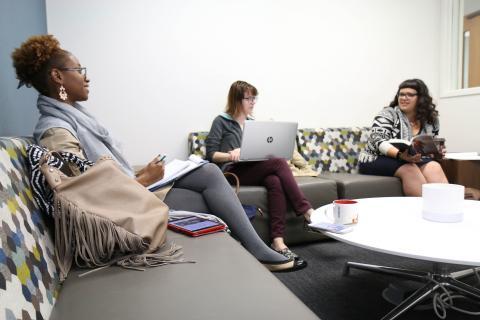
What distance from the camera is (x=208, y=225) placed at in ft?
4.11

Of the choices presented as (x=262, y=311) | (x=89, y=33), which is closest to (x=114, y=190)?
(x=262, y=311)

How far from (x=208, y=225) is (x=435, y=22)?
3293 mm

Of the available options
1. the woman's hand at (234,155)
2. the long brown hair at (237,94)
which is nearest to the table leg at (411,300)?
→ the woman's hand at (234,155)

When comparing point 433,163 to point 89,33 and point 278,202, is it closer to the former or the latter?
point 278,202

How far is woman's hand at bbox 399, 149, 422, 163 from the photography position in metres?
2.32

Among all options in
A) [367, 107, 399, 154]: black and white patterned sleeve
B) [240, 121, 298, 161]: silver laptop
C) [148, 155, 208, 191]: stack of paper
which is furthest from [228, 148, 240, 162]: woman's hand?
[367, 107, 399, 154]: black and white patterned sleeve

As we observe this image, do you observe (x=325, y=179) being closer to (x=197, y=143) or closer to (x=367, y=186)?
(x=367, y=186)

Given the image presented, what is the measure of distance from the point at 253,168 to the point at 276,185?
178 mm

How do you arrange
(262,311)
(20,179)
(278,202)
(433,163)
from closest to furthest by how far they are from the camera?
(262,311) < (20,179) < (278,202) < (433,163)

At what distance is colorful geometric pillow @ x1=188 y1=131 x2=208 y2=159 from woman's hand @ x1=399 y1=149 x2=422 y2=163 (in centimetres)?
134

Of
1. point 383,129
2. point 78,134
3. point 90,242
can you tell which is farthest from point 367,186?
point 90,242

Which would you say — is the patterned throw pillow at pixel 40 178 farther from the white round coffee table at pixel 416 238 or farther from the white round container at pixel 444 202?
the white round container at pixel 444 202

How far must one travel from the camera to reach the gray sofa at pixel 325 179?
2098 mm

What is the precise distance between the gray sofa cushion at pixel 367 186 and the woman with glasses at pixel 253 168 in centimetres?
37
